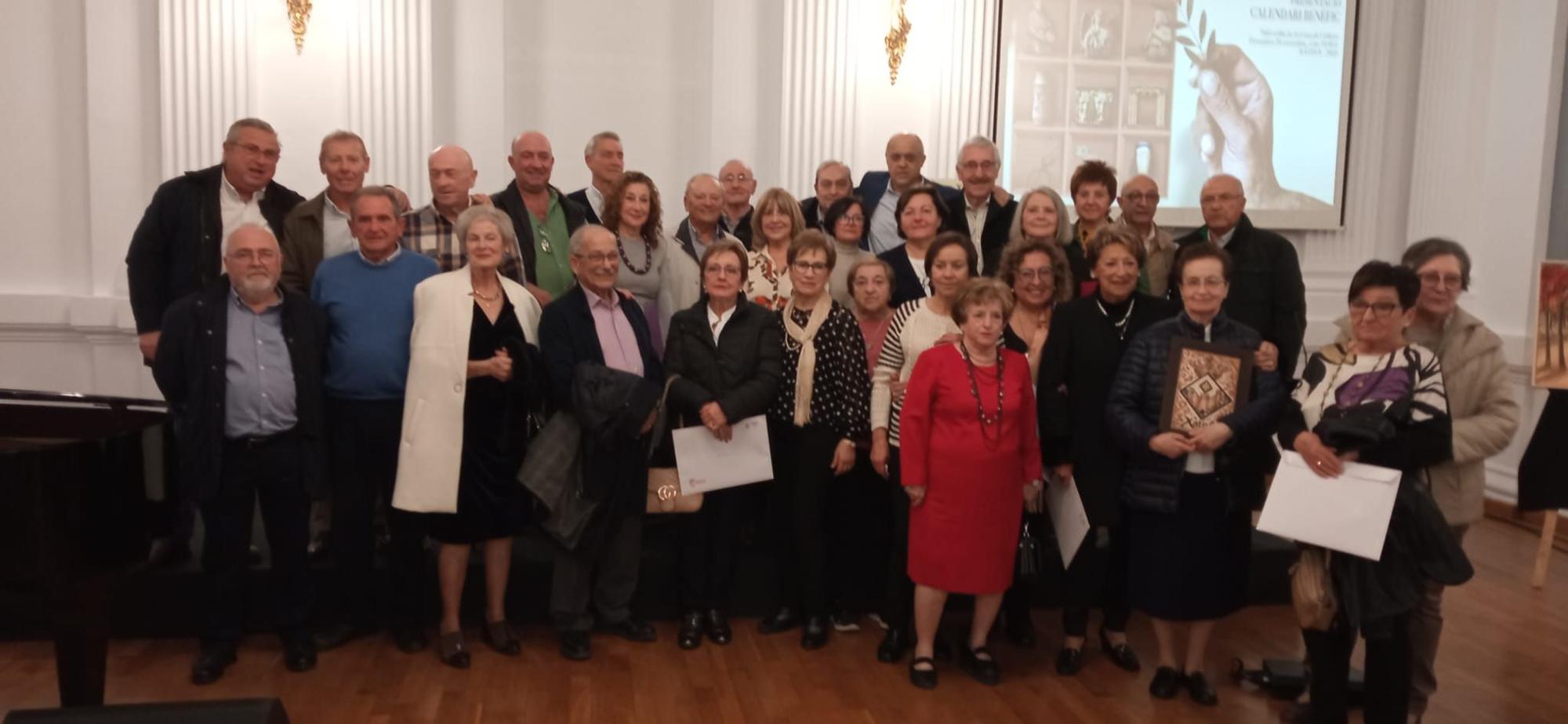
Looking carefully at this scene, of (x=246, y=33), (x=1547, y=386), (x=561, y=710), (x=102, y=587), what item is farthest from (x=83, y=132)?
(x=1547, y=386)

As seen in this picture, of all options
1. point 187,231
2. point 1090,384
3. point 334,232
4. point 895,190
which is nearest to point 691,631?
point 1090,384

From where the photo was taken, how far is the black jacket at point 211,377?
3.77 metres

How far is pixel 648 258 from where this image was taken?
4723 millimetres

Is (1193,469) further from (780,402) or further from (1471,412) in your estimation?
(780,402)

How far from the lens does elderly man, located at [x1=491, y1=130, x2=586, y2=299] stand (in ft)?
15.7

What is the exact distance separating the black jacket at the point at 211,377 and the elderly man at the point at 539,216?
1.01 m

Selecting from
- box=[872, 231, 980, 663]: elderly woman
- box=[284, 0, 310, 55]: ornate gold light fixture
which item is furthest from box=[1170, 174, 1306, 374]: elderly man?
box=[284, 0, 310, 55]: ornate gold light fixture

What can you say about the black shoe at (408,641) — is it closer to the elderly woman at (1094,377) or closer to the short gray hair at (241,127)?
the short gray hair at (241,127)

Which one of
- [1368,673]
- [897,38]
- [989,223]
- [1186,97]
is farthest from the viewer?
[1186,97]

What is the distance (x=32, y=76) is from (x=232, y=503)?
3905 millimetres

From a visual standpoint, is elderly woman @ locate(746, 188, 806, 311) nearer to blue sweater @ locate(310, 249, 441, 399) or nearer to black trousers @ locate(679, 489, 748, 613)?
black trousers @ locate(679, 489, 748, 613)

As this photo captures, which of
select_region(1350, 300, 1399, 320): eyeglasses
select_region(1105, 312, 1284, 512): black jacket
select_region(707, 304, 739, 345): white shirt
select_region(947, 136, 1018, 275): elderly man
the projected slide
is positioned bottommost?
select_region(1105, 312, 1284, 512): black jacket

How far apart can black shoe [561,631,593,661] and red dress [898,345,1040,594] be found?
49.9 inches

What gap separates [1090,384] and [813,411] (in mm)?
973
